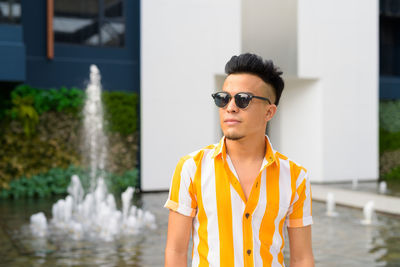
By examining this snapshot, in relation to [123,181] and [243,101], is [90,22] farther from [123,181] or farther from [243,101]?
[243,101]

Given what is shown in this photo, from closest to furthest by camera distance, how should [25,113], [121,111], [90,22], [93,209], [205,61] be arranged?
1. [93,209]
2. [25,113]
3. [90,22]
4. [121,111]
5. [205,61]

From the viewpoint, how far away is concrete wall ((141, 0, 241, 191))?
45.9 feet

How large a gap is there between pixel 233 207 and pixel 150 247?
17.9 ft

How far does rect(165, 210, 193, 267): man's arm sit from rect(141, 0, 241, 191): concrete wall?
12128 millimetres

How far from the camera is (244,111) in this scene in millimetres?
1983

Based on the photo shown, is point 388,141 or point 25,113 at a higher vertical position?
point 25,113

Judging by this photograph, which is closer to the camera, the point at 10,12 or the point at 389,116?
the point at 10,12

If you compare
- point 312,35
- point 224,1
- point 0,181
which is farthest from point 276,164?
point 312,35

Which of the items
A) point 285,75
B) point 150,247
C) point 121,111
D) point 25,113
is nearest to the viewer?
point 150,247

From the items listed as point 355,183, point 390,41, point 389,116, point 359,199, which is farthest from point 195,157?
point 390,41

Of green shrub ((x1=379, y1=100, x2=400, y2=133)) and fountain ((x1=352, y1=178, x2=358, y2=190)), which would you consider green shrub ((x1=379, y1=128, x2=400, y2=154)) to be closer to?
green shrub ((x1=379, y1=100, x2=400, y2=133))

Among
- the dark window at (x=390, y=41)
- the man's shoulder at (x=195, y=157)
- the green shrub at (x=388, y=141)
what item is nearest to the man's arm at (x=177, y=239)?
the man's shoulder at (x=195, y=157)

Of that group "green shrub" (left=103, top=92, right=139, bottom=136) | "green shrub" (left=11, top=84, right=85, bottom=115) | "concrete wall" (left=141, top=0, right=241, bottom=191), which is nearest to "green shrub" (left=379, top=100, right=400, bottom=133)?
"concrete wall" (left=141, top=0, right=241, bottom=191)

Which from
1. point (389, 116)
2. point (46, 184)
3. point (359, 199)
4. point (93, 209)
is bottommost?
point (359, 199)
